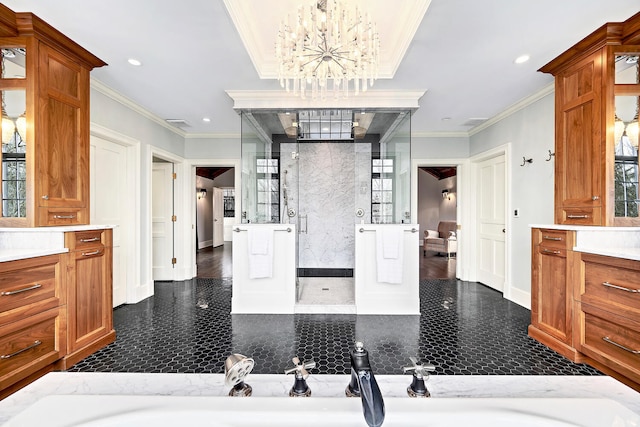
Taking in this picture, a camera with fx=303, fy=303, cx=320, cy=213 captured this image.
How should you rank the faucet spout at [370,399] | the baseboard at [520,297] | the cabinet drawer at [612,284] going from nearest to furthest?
the faucet spout at [370,399] → the cabinet drawer at [612,284] → the baseboard at [520,297]

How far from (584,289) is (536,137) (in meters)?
2.04

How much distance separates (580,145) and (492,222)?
7.18ft

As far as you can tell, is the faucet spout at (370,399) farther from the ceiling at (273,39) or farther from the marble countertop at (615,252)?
the ceiling at (273,39)

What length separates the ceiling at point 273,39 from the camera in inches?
80.8

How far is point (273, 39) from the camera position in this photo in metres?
2.66

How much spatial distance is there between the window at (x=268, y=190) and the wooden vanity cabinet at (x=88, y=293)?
1.59 m

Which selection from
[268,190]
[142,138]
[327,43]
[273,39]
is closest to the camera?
[327,43]

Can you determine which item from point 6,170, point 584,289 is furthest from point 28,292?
point 584,289

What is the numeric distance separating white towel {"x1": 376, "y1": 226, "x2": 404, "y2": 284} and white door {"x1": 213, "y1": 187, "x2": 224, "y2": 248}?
7754mm

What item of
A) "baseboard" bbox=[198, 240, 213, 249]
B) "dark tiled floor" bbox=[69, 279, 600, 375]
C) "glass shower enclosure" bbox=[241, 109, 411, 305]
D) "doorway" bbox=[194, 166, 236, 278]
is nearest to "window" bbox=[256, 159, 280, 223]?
"glass shower enclosure" bbox=[241, 109, 411, 305]

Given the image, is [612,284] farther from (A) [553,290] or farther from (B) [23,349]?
(B) [23,349]

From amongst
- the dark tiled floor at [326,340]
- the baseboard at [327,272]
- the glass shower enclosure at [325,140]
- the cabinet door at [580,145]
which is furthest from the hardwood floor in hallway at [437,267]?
the cabinet door at [580,145]

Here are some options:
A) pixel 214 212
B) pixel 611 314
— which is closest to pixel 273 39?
pixel 611 314

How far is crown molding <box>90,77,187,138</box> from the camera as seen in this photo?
319 cm
